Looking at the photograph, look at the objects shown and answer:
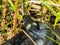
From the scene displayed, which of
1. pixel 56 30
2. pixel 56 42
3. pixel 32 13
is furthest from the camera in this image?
pixel 32 13

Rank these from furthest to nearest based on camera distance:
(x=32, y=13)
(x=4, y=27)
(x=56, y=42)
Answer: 1. (x=32, y=13)
2. (x=4, y=27)
3. (x=56, y=42)

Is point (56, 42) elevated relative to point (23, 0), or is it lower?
lower

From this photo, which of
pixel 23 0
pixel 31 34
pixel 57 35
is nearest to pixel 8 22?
pixel 23 0

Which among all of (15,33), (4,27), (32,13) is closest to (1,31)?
(4,27)

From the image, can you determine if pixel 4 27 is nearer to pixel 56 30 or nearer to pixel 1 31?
pixel 1 31

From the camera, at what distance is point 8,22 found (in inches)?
55.1

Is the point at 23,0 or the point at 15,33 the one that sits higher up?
the point at 23,0

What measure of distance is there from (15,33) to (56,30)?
269 mm

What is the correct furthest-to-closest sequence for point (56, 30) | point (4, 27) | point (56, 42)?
point (4, 27) → point (56, 30) → point (56, 42)

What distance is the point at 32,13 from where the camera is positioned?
1473mm

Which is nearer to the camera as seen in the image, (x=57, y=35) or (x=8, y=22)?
(x=57, y=35)

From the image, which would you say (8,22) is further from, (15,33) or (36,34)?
(36,34)

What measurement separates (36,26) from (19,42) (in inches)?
6.9

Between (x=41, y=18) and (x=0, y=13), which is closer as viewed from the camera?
(x=41, y=18)
